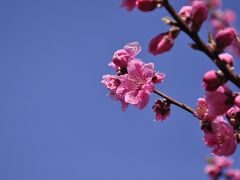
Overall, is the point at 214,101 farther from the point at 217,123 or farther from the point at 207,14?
the point at 207,14

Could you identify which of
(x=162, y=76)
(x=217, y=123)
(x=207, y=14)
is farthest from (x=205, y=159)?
(x=207, y=14)

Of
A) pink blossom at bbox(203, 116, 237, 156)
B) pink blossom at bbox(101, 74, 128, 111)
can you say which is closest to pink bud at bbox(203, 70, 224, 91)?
pink blossom at bbox(203, 116, 237, 156)

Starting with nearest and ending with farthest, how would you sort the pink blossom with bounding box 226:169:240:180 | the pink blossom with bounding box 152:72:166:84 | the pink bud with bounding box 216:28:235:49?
the pink bud with bounding box 216:28:235:49, the pink blossom with bounding box 152:72:166:84, the pink blossom with bounding box 226:169:240:180

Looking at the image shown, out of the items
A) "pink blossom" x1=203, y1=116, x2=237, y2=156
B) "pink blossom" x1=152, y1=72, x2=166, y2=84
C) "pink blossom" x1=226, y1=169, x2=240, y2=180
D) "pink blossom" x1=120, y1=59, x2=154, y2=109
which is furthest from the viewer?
"pink blossom" x1=226, y1=169, x2=240, y2=180

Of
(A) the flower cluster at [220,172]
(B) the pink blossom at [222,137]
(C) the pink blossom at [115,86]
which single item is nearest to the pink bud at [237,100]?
(B) the pink blossom at [222,137]

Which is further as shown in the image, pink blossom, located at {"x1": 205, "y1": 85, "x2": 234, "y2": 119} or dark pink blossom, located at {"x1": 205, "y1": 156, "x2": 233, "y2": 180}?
dark pink blossom, located at {"x1": 205, "y1": 156, "x2": 233, "y2": 180}

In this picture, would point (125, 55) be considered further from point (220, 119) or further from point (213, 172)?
point (213, 172)

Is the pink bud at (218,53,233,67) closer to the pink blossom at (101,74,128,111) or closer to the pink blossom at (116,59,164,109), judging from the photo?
the pink blossom at (116,59,164,109)

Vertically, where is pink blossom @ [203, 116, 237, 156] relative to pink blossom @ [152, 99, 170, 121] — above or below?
below

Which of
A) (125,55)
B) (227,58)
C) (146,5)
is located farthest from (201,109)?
(146,5)
